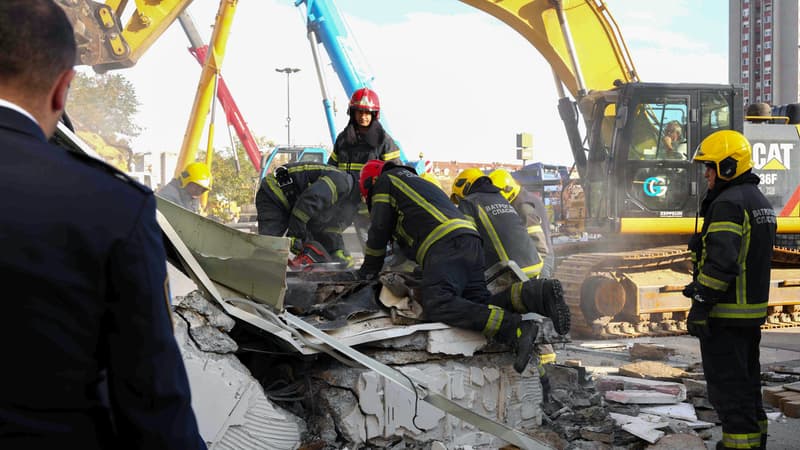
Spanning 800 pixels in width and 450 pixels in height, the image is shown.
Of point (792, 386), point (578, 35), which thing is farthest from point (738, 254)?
point (578, 35)

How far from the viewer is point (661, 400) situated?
5.58 meters

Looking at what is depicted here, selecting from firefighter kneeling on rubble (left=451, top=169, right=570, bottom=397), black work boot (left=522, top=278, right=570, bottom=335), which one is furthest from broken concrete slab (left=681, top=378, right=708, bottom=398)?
black work boot (left=522, top=278, right=570, bottom=335)

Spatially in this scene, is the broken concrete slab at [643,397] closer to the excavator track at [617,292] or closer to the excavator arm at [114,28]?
the excavator track at [617,292]

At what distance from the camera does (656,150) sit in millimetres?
9047

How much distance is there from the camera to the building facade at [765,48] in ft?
57.8

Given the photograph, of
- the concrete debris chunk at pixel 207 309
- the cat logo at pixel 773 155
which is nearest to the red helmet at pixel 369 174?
the concrete debris chunk at pixel 207 309

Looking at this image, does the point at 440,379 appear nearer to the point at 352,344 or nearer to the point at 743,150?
the point at 352,344

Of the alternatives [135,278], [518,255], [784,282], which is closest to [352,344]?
[518,255]

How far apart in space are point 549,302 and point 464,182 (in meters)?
1.93

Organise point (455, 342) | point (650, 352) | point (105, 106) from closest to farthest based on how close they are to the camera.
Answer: point (455, 342), point (650, 352), point (105, 106)

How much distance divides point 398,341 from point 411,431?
50cm

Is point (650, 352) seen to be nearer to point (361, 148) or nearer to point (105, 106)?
point (361, 148)

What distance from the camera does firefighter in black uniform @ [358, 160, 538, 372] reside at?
14.5ft

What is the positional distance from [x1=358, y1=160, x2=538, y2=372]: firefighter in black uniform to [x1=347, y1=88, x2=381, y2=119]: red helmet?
5.23 ft
